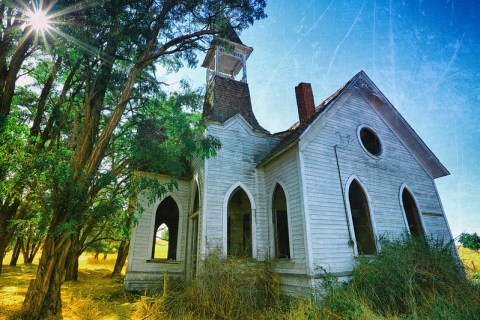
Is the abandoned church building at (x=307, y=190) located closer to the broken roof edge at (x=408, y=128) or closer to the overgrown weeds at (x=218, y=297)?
the broken roof edge at (x=408, y=128)

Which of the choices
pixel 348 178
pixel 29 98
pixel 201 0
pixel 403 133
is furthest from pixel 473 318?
pixel 29 98

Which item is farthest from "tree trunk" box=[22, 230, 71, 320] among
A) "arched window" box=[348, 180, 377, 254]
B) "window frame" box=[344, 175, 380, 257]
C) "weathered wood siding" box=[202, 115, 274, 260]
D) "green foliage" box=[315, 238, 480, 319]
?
"arched window" box=[348, 180, 377, 254]

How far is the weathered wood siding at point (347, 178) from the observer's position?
27.5ft

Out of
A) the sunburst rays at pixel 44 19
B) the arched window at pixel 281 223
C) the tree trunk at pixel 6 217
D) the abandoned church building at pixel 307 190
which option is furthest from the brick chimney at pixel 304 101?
the tree trunk at pixel 6 217

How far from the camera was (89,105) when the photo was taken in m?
8.42

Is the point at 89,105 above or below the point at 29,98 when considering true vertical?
below

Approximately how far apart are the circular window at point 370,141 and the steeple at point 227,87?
4.53 meters

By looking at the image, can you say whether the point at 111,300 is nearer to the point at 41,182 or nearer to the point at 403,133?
the point at 41,182

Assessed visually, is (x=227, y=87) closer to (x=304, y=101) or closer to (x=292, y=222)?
(x=304, y=101)

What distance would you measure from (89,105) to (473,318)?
11666 millimetres

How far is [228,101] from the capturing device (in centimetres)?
1345

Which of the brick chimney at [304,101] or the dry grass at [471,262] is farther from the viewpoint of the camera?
the brick chimney at [304,101]

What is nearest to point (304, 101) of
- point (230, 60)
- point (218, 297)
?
point (230, 60)

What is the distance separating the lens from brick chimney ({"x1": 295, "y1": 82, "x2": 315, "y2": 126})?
42.8 feet
